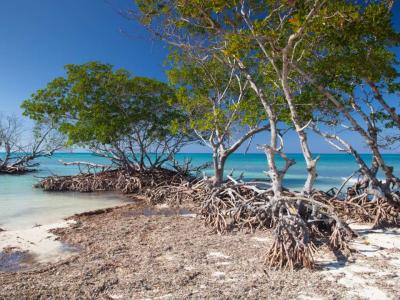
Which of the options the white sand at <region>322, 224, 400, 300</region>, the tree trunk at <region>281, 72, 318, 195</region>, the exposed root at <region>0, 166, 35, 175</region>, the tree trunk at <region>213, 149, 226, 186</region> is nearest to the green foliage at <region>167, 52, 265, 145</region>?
the tree trunk at <region>213, 149, 226, 186</region>

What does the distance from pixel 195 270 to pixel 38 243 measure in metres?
3.13

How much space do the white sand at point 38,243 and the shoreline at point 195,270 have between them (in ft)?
0.57

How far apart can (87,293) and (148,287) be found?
624 mm

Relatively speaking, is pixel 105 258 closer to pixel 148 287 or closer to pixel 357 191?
pixel 148 287

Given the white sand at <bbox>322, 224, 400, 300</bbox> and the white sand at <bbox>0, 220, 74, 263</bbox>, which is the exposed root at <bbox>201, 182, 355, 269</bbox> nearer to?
the white sand at <bbox>322, 224, 400, 300</bbox>

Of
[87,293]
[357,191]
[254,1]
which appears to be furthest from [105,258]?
[357,191]

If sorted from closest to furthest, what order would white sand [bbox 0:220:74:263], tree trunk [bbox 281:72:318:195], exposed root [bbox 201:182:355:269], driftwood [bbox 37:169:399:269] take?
exposed root [bbox 201:182:355:269] < driftwood [bbox 37:169:399:269] < white sand [bbox 0:220:74:263] < tree trunk [bbox 281:72:318:195]

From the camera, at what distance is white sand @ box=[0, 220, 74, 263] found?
198 inches

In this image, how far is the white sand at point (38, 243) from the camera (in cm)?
504

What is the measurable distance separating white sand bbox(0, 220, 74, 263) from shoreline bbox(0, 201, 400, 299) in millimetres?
175

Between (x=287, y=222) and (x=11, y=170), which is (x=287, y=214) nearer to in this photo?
(x=287, y=222)

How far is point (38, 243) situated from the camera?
5.65 metres

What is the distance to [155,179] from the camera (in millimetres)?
13891

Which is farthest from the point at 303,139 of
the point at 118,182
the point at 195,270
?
the point at 118,182
